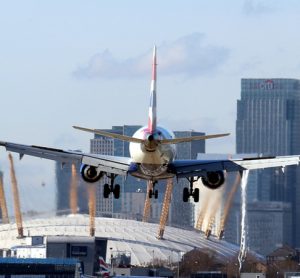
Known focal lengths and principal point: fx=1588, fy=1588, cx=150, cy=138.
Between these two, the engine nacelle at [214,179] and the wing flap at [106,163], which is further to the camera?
the engine nacelle at [214,179]

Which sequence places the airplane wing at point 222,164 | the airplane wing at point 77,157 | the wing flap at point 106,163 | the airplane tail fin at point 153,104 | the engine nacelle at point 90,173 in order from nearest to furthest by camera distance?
the airplane tail fin at point 153,104 → the airplane wing at point 222,164 → the wing flap at point 106,163 → the airplane wing at point 77,157 → the engine nacelle at point 90,173

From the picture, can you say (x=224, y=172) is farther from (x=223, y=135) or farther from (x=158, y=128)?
(x=223, y=135)

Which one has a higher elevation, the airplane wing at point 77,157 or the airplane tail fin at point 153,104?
the airplane tail fin at point 153,104

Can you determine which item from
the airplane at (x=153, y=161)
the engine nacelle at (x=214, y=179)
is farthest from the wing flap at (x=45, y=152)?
the engine nacelle at (x=214, y=179)

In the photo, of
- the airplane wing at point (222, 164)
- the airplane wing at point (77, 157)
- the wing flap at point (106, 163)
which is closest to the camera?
the airplane wing at point (222, 164)

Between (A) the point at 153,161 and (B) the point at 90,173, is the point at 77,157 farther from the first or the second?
(A) the point at 153,161

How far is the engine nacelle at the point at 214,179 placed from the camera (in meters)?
138

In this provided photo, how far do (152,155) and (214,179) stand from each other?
856 cm

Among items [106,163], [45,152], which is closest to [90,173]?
[106,163]

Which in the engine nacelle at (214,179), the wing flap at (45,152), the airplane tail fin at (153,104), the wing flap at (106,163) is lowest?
the engine nacelle at (214,179)

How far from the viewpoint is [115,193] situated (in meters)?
140

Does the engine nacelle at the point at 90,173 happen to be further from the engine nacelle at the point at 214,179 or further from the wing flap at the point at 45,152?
the engine nacelle at the point at 214,179

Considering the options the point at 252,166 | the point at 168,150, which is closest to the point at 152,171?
the point at 168,150

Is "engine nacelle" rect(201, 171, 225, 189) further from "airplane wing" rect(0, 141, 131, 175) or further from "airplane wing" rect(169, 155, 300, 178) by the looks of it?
"airplane wing" rect(0, 141, 131, 175)
